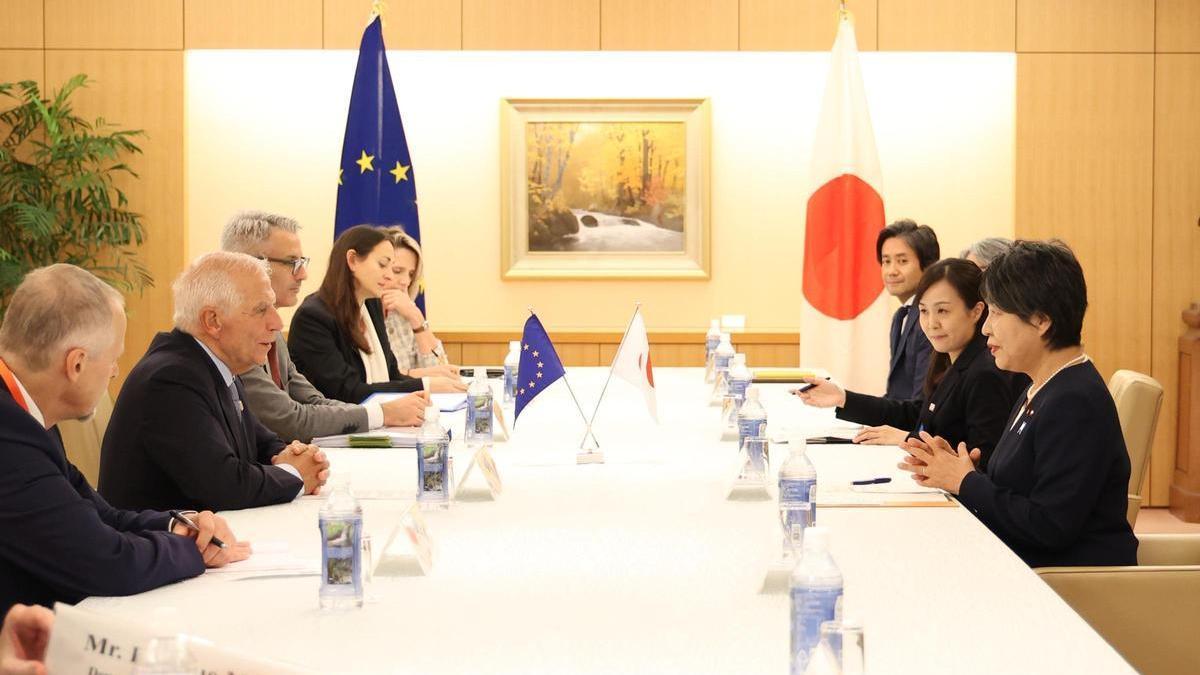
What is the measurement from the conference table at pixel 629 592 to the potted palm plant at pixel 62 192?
4506 mm

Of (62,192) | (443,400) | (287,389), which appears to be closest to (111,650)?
(287,389)

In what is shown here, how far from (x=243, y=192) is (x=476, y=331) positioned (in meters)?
1.59

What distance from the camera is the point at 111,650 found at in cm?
162

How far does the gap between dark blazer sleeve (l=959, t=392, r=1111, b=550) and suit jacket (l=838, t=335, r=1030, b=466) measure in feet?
2.71

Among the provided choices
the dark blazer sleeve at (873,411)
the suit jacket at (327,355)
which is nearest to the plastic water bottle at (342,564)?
the dark blazer sleeve at (873,411)

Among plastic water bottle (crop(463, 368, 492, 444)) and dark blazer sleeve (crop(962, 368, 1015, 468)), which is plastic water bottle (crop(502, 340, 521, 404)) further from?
dark blazer sleeve (crop(962, 368, 1015, 468))

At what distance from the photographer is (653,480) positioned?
3553 mm

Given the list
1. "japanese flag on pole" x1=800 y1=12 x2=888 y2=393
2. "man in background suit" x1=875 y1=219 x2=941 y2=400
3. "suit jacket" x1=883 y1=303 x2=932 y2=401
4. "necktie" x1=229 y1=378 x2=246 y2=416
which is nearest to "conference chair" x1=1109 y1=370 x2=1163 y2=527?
"suit jacket" x1=883 y1=303 x2=932 y2=401

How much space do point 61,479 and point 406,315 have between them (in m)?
4.05

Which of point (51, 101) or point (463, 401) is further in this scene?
point (51, 101)

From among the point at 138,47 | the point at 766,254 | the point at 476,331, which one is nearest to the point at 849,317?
the point at 766,254

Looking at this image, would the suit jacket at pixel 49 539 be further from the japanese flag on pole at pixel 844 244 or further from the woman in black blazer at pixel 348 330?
the japanese flag on pole at pixel 844 244

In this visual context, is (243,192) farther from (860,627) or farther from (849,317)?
(860,627)

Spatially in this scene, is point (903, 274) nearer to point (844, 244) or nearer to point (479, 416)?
point (844, 244)
